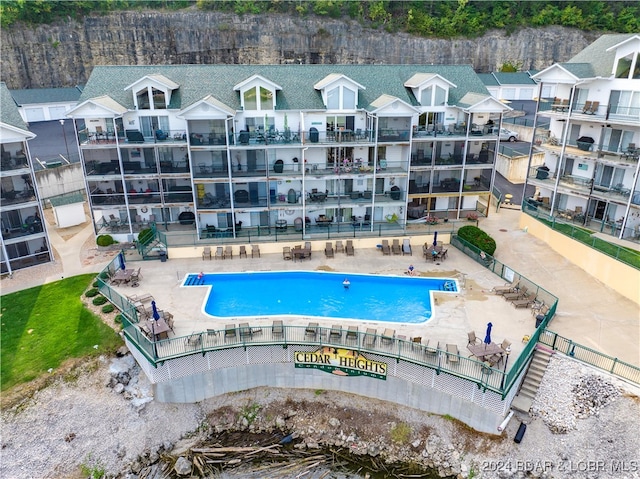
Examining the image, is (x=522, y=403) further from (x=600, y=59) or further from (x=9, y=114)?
(x=9, y=114)

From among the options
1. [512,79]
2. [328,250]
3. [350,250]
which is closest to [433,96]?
[350,250]

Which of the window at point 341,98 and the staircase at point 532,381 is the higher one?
the window at point 341,98

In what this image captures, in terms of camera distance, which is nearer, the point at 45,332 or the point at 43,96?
the point at 45,332

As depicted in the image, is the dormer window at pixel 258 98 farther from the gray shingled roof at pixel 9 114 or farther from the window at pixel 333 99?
the gray shingled roof at pixel 9 114

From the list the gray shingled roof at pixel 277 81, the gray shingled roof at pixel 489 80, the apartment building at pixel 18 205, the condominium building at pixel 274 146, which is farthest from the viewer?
the gray shingled roof at pixel 489 80

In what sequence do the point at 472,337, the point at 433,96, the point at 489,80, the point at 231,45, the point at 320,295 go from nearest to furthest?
1. the point at 472,337
2. the point at 320,295
3. the point at 433,96
4. the point at 489,80
5. the point at 231,45

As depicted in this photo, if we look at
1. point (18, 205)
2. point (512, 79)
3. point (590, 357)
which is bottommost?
point (590, 357)

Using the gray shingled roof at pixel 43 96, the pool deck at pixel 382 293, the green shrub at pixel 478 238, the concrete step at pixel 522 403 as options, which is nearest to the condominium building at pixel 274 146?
the pool deck at pixel 382 293
